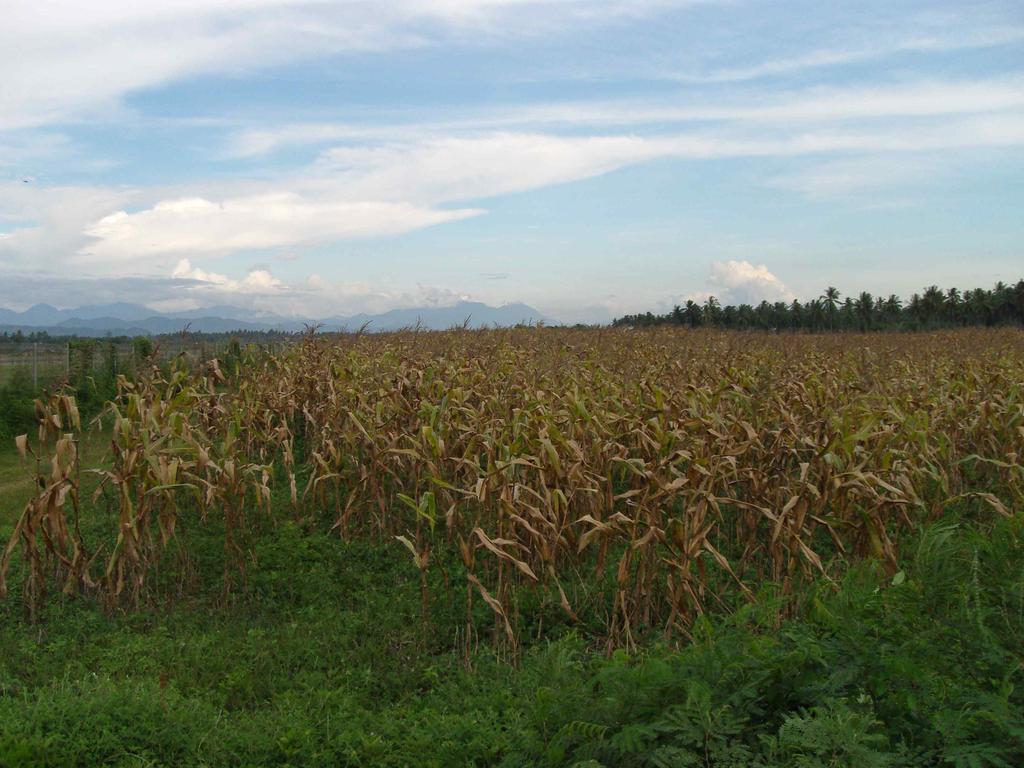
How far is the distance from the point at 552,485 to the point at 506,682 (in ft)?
5.74

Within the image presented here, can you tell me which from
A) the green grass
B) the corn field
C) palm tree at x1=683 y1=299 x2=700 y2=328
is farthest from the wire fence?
palm tree at x1=683 y1=299 x2=700 y2=328

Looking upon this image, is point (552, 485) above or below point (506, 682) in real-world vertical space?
above

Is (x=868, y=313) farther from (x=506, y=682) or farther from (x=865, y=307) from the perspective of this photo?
(x=506, y=682)

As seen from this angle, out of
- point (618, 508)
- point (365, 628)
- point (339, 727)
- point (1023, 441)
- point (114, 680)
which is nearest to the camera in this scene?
point (339, 727)

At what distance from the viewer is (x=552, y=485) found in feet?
19.4

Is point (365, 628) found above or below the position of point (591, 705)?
below

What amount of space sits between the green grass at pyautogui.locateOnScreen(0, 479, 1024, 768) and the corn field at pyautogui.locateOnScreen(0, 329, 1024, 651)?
36 cm

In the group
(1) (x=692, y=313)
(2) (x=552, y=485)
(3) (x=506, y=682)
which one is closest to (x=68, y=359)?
(2) (x=552, y=485)

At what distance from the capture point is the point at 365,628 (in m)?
5.29

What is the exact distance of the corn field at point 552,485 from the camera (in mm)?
5219

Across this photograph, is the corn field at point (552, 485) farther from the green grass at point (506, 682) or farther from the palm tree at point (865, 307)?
the palm tree at point (865, 307)

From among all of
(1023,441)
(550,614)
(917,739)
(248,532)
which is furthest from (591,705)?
(1023,441)

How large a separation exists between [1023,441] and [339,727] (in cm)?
646

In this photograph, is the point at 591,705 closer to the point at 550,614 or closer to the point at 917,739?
the point at 917,739
